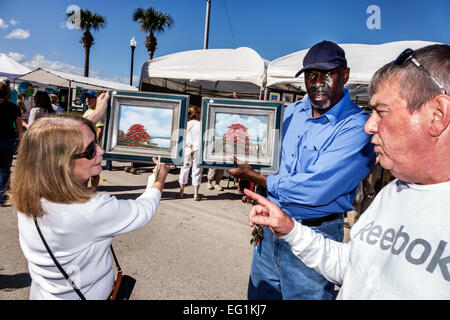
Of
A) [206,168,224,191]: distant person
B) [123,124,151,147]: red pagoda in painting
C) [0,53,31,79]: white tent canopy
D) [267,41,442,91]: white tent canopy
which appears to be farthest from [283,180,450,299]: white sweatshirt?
[0,53,31,79]: white tent canopy

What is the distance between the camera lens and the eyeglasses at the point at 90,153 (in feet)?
5.04

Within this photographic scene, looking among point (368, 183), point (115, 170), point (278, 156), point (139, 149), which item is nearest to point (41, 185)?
point (139, 149)

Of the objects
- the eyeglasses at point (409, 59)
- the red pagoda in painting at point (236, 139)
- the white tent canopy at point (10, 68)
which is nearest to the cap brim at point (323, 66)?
the red pagoda in painting at point (236, 139)

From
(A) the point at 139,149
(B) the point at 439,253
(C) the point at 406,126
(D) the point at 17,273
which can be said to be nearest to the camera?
(B) the point at 439,253

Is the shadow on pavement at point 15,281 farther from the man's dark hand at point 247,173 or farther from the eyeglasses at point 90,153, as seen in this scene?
the man's dark hand at point 247,173

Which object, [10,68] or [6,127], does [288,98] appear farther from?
[10,68]

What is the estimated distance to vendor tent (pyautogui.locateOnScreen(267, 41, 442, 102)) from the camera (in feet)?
18.4

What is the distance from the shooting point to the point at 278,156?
6.03 feet

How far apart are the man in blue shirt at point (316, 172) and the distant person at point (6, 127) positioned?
4715 millimetres

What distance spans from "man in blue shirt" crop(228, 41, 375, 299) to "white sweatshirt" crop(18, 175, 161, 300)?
2.50 ft

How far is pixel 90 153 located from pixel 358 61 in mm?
5720

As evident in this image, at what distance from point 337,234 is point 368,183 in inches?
164

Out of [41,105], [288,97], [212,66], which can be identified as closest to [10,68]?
[41,105]
